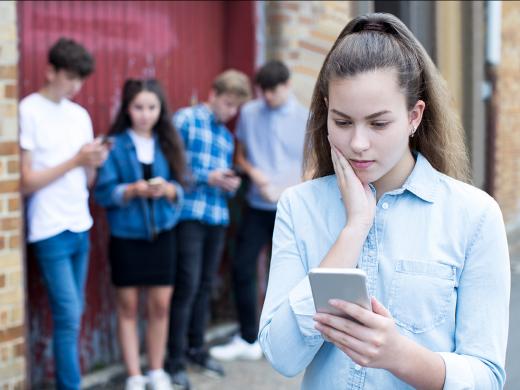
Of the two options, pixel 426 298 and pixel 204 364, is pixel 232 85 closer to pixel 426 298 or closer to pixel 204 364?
pixel 204 364

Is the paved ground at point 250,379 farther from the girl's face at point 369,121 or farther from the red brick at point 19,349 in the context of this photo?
the girl's face at point 369,121

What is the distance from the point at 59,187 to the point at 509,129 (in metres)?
6.51

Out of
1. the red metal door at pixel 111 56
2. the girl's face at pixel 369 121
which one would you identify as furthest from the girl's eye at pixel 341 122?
the red metal door at pixel 111 56

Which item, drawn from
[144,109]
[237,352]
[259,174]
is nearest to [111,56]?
[144,109]

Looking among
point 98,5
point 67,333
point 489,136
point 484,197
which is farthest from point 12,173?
point 489,136

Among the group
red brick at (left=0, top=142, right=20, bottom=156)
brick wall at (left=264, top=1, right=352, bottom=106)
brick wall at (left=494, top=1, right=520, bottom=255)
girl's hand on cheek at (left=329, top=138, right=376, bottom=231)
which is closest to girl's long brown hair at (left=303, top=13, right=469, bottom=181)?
girl's hand on cheek at (left=329, top=138, right=376, bottom=231)

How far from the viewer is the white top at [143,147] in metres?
4.41

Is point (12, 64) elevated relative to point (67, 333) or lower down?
elevated

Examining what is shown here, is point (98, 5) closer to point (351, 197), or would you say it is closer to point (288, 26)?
point (288, 26)

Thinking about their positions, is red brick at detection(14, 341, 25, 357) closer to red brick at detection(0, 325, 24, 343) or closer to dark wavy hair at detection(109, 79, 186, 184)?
red brick at detection(0, 325, 24, 343)

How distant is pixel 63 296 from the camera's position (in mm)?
4039

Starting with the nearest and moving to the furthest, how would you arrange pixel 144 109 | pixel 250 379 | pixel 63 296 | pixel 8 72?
pixel 8 72 → pixel 63 296 → pixel 144 109 → pixel 250 379

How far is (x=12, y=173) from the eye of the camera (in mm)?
3857

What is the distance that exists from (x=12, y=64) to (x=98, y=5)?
1129 millimetres
